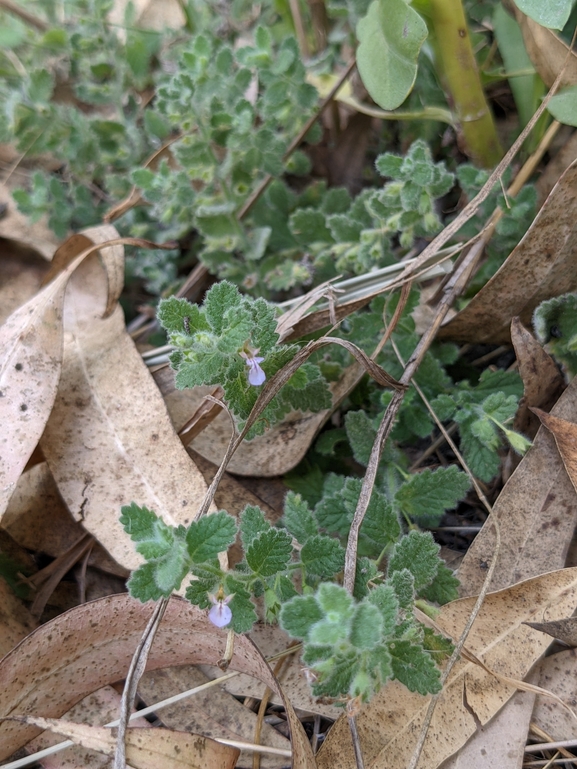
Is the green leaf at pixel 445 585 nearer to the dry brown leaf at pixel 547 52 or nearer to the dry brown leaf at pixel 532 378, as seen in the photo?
the dry brown leaf at pixel 532 378

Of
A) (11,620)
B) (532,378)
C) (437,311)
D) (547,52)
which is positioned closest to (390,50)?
(547,52)

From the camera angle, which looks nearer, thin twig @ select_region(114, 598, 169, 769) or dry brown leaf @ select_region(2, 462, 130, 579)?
thin twig @ select_region(114, 598, 169, 769)

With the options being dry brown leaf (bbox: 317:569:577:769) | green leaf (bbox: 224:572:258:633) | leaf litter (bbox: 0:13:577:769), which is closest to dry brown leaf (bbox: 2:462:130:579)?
leaf litter (bbox: 0:13:577:769)

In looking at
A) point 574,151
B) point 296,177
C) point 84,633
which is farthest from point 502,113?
point 84,633

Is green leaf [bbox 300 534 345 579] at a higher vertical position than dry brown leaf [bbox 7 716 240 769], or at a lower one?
higher

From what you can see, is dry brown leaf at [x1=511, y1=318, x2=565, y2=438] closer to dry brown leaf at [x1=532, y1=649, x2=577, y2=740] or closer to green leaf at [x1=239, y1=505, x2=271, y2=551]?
dry brown leaf at [x1=532, y1=649, x2=577, y2=740]
